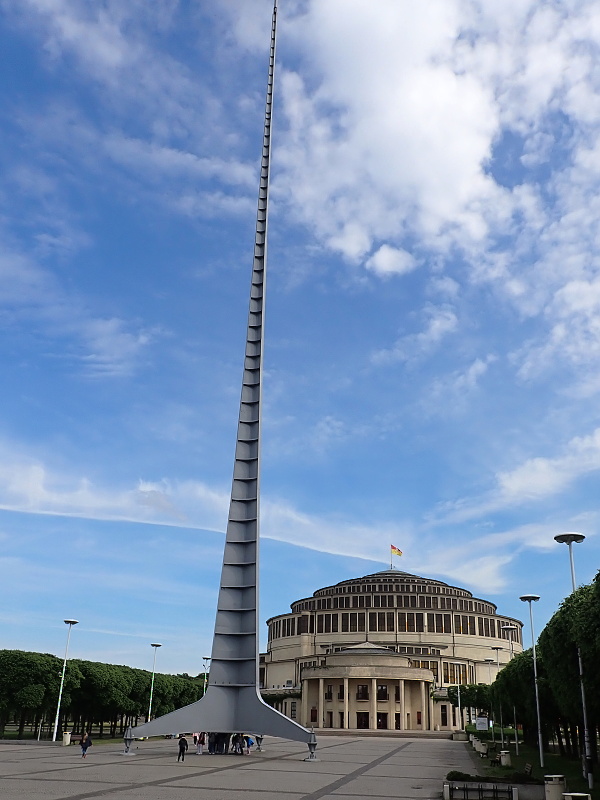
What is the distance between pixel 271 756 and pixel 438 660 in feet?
284

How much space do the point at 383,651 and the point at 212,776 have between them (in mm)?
86930

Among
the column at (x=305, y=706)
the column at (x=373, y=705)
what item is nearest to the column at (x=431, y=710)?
the column at (x=373, y=705)

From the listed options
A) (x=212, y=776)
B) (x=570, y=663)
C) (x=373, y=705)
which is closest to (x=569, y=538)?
(x=570, y=663)

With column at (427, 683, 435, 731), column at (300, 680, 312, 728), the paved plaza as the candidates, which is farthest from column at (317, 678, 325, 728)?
the paved plaza

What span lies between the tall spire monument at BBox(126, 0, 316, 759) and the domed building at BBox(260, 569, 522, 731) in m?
67.5

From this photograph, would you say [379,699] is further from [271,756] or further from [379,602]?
[271,756]

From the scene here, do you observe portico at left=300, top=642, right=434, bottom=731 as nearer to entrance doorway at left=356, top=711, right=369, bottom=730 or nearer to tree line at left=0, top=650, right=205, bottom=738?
entrance doorway at left=356, top=711, right=369, bottom=730

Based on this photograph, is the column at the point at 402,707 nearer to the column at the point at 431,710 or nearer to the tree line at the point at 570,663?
the column at the point at 431,710

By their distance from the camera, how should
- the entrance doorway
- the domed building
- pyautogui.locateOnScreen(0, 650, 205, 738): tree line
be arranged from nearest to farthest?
1. pyautogui.locateOnScreen(0, 650, 205, 738): tree line
2. the entrance doorway
3. the domed building

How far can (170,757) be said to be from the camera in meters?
43.6

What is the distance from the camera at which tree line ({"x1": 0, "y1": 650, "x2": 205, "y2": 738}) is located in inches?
2473

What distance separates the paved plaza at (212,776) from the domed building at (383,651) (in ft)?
199

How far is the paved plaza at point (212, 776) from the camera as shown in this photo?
25156 millimetres

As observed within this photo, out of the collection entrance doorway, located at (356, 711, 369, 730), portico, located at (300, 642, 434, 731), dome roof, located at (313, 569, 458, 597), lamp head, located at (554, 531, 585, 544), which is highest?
dome roof, located at (313, 569, 458, 597)
